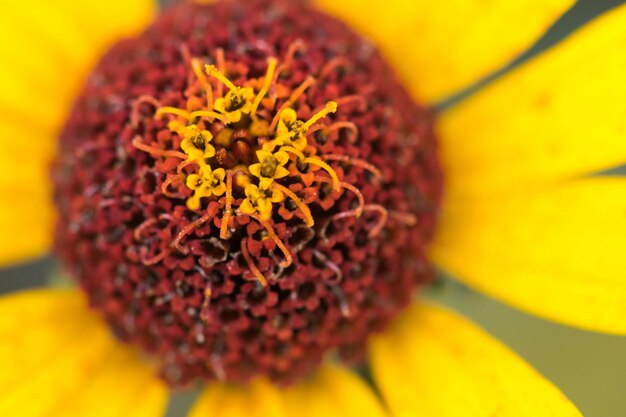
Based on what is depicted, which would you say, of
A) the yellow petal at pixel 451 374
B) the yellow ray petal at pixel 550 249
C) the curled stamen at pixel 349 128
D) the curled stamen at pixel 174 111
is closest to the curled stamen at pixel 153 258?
the curled stamen at pixel 174 111

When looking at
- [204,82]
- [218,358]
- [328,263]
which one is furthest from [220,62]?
[218,358]

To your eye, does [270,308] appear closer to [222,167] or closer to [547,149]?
[222,167]

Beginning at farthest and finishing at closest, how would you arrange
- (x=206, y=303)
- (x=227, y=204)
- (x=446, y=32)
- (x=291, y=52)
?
1. (x=446, y=32)
2. (x=291, y=52)
3. (x=206, y=303)
4. (x=227, y=204)

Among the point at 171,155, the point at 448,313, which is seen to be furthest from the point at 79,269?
the point at 448,313

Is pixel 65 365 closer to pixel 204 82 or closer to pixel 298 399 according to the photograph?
pixel 298 399

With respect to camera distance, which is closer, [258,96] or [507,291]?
[258,96]

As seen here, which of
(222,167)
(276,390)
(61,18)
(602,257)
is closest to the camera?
(222,167)
